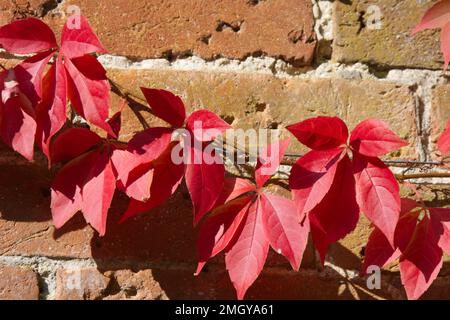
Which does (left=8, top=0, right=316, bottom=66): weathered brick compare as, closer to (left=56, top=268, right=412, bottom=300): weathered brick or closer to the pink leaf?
the pink leaf

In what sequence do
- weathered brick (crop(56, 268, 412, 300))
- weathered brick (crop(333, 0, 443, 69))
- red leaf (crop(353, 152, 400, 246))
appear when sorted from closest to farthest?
red leaf (crop(353, 152, 400, 246)) < weathered brick (crop(56, 268, 412, 300)) < weathered brick (crop(333, 0, 443, 69))

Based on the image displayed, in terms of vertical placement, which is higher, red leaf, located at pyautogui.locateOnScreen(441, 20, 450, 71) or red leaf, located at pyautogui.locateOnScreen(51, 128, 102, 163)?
red leaf, located at pyautogui.locateOnScreen(441, 20, 450, 71)

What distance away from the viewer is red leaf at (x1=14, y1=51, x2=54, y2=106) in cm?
86

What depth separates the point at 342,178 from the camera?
0.88m

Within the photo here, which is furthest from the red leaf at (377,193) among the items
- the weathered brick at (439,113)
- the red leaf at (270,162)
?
the weathered brick at (439,113)

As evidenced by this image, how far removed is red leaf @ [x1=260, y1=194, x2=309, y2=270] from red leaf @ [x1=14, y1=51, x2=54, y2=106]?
344 mm

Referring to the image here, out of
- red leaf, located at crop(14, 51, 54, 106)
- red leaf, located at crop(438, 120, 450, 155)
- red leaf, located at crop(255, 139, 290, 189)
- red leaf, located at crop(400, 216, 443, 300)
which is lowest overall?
red leaf, located at crop(400, 216, 443, 300)

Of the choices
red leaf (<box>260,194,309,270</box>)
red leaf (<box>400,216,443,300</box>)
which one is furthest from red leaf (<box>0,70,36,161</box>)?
red leaf (<box>400,216,443,300</box>)

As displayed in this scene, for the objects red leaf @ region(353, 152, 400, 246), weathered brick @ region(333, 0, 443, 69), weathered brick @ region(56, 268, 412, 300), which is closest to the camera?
red leaf @ region(353, 152, 400, 246)

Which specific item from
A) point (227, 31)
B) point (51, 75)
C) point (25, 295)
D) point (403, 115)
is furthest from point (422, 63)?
point (25, 295)

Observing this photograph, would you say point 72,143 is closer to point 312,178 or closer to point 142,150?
point 142,150

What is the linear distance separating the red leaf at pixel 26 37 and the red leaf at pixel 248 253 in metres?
0.37

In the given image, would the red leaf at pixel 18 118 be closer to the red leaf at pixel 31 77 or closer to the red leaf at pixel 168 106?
the red leaf at pixel 31 77

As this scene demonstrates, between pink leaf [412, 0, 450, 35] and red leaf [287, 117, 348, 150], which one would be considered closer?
red leaf [287, 117, 348, 150]
